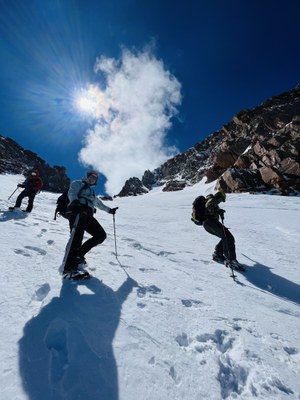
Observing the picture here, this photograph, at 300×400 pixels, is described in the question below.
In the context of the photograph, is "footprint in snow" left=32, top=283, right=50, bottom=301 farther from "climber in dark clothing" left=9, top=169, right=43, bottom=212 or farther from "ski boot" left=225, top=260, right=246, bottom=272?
"climber in dark clothing" left=9, top=169, right=43, bottom=212

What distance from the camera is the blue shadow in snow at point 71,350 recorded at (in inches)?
93.3

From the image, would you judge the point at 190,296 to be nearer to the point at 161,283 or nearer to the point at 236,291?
the point at 161,283

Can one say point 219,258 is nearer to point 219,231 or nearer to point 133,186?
point 219,231

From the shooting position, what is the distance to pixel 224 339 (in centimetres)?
346

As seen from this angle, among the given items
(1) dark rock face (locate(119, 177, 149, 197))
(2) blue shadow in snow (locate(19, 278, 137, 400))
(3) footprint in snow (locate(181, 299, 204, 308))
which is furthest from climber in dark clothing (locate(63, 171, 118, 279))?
(1) dark rock face (locate(119, 177, 149, 197))

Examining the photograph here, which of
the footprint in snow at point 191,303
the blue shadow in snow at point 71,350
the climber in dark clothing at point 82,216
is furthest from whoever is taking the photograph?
the climber in dark clothing at point 82,216

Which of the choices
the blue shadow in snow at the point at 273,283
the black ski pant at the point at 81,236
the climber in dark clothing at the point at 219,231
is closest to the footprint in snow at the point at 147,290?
the black ski pant at the point at 81,236

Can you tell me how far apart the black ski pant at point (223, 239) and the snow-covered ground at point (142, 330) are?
2.63ft

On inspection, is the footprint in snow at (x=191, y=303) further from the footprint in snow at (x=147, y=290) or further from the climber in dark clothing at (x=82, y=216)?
the climber in dark clothing at (x=82, y=216)

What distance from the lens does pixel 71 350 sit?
289 cm

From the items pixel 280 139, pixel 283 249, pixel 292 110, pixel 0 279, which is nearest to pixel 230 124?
pixel 292 110

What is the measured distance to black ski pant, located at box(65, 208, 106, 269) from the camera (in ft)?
16.9

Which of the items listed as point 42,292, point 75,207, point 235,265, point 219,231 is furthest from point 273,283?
point 42,292

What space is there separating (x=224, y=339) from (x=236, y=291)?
2.05 meters
